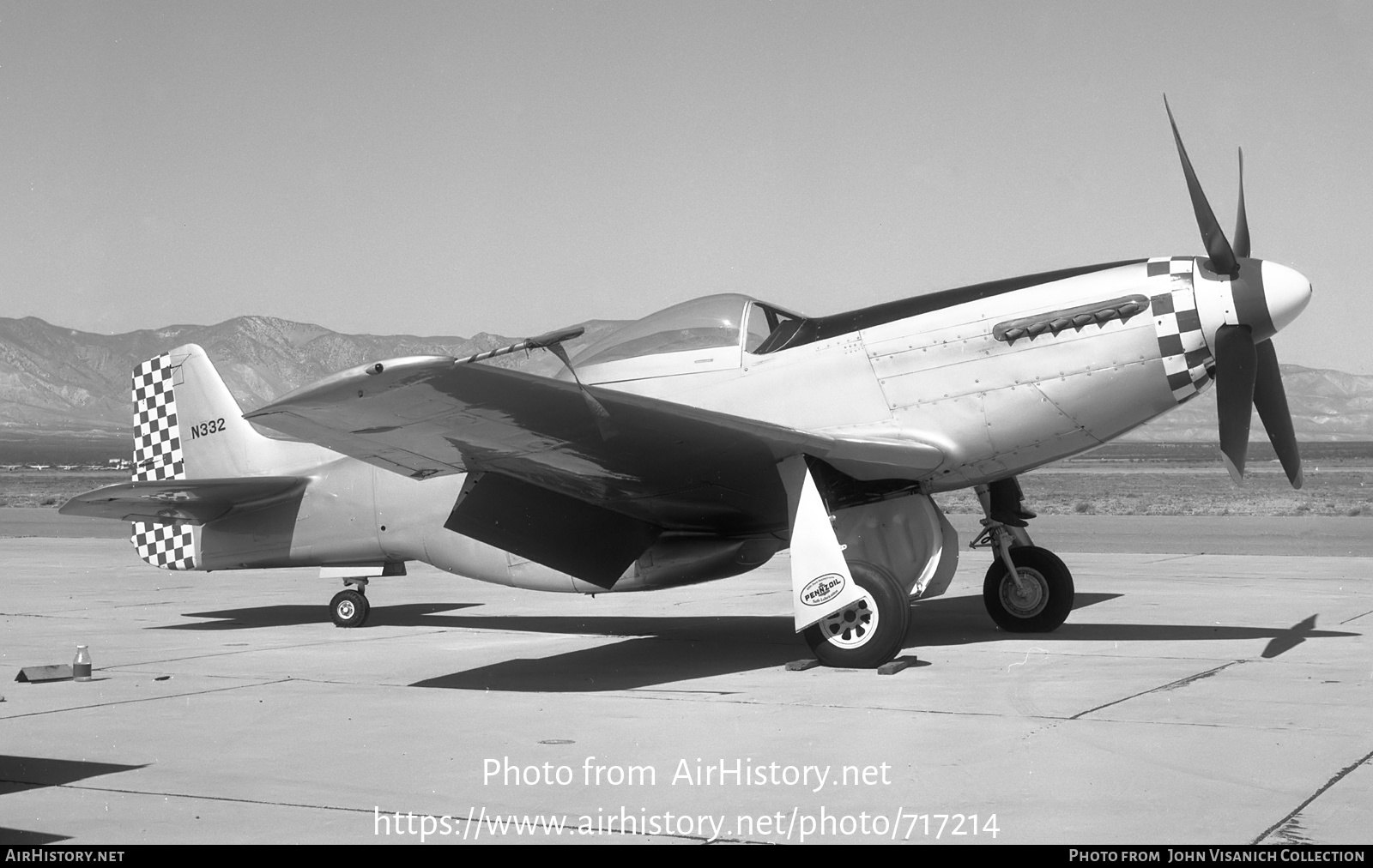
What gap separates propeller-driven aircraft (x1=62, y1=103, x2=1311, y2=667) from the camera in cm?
793

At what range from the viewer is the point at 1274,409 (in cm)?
939

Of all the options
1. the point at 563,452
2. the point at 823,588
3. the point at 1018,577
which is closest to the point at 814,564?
the point at 823,588

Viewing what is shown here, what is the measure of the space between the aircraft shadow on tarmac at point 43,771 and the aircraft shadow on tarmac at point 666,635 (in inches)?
100

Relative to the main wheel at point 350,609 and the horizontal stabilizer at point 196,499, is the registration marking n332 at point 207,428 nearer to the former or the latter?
the horizontal stabilizer at point 196,499

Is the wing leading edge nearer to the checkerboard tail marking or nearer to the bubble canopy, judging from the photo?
the bubble canopy

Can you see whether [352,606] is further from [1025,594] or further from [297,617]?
[1025,594]

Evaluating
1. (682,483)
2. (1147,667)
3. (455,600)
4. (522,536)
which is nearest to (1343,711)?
(1147,667)

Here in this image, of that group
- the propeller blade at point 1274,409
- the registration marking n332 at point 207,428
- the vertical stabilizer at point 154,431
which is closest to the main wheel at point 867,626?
the propeller blade at point 1274,409

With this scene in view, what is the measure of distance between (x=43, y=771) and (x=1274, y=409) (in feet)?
26.9

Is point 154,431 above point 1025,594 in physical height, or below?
above

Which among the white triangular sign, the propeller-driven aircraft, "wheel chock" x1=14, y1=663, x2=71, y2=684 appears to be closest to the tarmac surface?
"wheel chock" x1=14, y1=663, x2=71, y2=684

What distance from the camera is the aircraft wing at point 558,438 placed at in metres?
6.50

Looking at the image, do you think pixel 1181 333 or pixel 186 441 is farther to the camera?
pixel 186 441

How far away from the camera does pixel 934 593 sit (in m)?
9.11
